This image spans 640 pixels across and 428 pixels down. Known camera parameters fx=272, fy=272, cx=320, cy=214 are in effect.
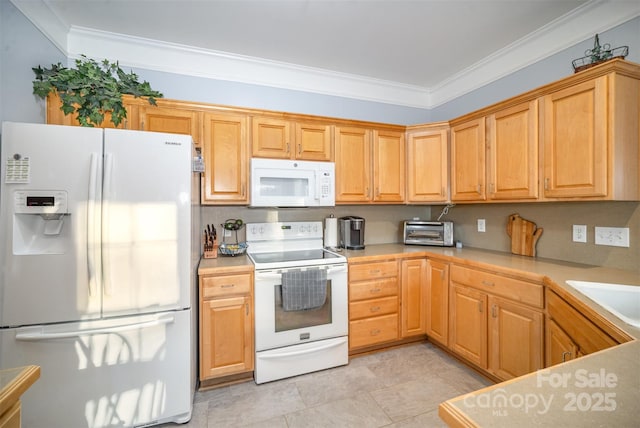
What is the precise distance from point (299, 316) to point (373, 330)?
0.73m

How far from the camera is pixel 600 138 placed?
1587 millimetres

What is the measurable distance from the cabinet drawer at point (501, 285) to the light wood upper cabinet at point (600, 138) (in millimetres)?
646

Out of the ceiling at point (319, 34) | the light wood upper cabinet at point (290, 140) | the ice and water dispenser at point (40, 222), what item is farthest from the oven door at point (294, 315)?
the ceiling at point (319, 34)

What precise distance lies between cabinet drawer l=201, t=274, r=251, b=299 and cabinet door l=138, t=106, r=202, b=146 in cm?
110

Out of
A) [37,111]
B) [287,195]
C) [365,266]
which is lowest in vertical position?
[365,266]

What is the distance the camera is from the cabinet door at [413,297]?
98.8 inches

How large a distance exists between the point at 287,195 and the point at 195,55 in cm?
154

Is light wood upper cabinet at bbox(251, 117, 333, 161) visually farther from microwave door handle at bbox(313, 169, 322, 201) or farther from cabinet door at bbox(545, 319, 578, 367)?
cabinet door at bbox(545, 319, 578, 367)

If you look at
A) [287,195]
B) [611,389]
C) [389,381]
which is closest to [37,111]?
[287,195]

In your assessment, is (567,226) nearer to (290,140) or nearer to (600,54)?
(600,54)

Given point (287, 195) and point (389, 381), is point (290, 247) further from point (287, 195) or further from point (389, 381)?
point (389, 381)

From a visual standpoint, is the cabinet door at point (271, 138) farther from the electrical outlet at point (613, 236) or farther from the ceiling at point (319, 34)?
the electrical outlet at point (613, 236)

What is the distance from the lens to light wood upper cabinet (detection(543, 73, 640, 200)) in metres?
1.56

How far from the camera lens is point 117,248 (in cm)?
152
